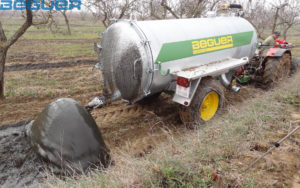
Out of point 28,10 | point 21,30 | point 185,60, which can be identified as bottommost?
point 185,60

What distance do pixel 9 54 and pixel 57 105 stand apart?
9.49m

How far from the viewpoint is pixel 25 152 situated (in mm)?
3730

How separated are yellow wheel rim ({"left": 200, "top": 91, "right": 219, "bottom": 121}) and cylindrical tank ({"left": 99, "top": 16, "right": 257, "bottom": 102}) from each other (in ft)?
2.43

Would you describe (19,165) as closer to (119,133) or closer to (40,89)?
(119,133)

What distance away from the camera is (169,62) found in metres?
4.20

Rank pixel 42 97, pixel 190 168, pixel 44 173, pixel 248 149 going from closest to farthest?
pixel 190 168, pixel 248 149, pixel 44 173, pixel 42 97

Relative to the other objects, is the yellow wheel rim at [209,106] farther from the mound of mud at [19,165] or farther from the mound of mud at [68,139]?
the mound of mud at [19,165]

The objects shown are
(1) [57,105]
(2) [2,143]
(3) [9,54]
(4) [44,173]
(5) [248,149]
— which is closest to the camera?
(5) [248,149]

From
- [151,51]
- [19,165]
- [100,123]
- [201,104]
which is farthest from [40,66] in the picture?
[201,104]

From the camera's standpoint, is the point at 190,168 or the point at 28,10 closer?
the point at 190,168

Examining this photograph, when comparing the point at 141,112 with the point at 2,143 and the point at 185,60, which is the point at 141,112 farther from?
the point at 2,143

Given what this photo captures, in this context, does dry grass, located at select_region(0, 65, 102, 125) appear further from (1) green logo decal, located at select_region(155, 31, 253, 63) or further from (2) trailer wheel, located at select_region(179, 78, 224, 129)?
(2) trailer wheel, located at select_region(179, 78, 224, 129)

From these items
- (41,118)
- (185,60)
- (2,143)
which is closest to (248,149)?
(185,60)

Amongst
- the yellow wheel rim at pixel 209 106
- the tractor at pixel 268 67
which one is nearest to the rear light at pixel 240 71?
the tractor at pixel 268 67
